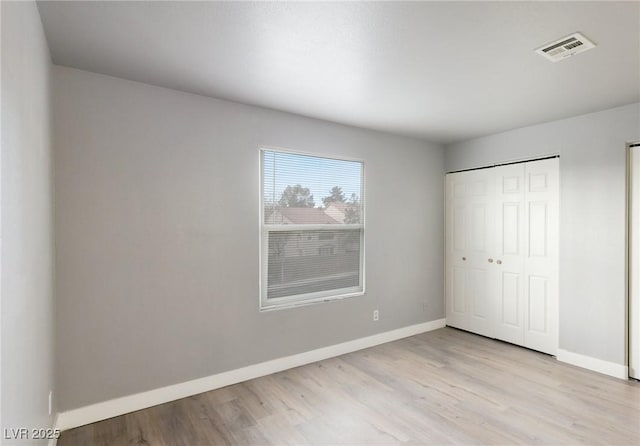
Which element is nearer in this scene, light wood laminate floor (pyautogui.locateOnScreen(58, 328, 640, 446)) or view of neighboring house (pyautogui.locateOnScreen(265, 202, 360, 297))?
light wood laminate floor (pyautogui.locateOnScreen(58, 328, 640, 446))

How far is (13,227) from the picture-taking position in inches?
50.5

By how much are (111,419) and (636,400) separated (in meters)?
4.00

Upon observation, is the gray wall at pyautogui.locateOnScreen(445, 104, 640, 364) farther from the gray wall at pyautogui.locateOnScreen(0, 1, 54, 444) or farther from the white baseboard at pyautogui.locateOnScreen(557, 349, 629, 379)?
the gray wall at pyautogui.locateOnScreen(0, 1, 54, 444)

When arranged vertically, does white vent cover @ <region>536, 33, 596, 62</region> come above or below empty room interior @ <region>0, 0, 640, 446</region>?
above

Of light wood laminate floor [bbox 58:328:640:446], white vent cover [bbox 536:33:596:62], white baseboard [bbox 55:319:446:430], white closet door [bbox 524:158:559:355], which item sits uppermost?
white vent cover [bbox 536:33:596:62]

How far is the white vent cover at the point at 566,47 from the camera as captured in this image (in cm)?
195

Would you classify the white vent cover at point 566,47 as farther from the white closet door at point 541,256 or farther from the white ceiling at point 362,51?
the white closet door at point 541,256

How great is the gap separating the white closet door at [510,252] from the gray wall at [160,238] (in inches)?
78.4

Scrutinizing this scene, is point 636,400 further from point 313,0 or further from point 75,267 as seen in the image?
point 75,267

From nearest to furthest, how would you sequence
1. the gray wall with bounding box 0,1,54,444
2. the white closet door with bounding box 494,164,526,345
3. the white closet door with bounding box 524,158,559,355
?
the gray wall with bounding box 0,1,54,444 < the white closet door with bounding box 524,158,559,355 < the white closet door with bounding box 494,164,526,345

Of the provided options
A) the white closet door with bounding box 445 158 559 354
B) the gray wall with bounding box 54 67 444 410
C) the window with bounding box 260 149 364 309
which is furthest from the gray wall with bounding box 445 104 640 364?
the gray wall with bounding box 54 67 444 410

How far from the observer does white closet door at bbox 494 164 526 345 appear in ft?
12.7

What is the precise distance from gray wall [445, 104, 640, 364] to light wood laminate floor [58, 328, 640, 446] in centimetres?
40

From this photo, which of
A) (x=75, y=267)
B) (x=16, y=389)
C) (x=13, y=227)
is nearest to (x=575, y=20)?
(x=13, y=227)
